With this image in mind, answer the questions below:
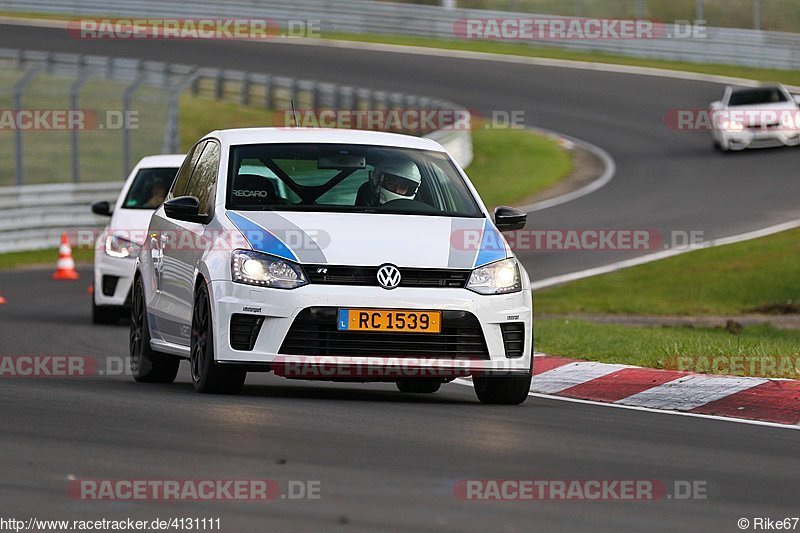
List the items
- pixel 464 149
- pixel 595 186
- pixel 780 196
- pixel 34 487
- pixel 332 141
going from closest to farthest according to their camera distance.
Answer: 1. pixel 34 487
2. pixel 332 141
3. pixel 780 196
4. pixel 595 186
5. pixel 464 149

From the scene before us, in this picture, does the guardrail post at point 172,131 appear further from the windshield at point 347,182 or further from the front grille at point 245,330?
the front grille at point 245,330

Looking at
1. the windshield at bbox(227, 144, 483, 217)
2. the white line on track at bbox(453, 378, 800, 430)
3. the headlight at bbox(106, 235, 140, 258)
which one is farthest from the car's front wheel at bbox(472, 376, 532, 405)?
the headlight at bbox(106, 235, 140, 258)

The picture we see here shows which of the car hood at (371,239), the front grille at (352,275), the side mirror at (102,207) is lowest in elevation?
the side mirror at (102,207)

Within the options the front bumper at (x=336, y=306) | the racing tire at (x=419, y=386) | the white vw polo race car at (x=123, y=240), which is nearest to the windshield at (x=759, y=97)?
the white vw polo race car at (x=123, y=240)

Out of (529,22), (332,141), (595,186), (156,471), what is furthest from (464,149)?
(156,471)

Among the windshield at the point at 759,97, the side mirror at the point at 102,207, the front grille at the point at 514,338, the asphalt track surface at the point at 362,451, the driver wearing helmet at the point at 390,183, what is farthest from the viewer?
the windshield at the point at 759,97

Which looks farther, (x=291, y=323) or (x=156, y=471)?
(x=291, y=323)

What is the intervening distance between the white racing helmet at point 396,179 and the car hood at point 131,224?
21.5 feet

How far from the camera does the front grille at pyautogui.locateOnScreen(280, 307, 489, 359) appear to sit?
30.5 feet

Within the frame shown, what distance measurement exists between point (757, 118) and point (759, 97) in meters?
0.48

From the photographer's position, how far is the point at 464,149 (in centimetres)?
3428

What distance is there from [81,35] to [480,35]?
40.0ft

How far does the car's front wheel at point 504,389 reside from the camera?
986 centimetres

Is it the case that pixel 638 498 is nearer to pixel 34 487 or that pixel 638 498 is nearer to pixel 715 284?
pixel 34 487
